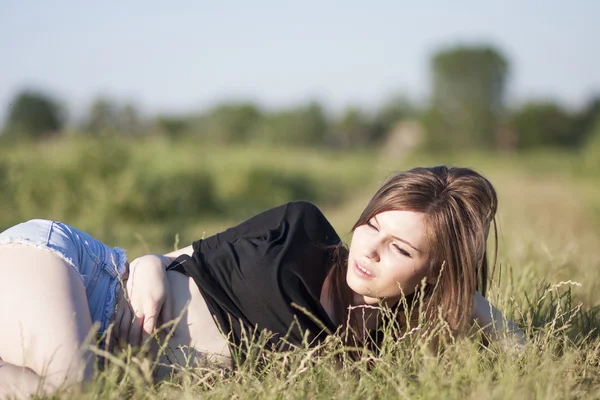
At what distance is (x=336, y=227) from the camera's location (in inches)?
326

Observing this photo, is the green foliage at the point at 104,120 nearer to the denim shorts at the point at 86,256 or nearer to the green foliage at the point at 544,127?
the denim shorts at the point at 86,256

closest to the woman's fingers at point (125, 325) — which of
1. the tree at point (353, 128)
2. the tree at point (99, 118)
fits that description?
the tree at point (99, 118)

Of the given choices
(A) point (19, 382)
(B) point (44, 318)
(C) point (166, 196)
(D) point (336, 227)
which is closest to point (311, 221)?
(B) point (44, 318)

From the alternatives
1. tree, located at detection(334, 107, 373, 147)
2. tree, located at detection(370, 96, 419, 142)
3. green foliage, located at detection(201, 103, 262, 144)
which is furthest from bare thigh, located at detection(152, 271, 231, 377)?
tree, located at detection(370, 96, 419, 142)

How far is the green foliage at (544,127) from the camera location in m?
26.6

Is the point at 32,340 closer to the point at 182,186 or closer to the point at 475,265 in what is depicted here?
the point at 475,265

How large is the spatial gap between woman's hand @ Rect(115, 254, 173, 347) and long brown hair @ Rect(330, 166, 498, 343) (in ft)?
1.88

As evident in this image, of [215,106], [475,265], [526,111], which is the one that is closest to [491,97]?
[526,111]

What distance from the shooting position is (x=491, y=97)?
28375 mm

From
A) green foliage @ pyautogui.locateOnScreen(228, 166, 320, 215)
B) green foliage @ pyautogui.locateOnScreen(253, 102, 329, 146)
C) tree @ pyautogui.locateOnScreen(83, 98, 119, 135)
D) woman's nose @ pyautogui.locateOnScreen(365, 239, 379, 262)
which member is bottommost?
green foliage @ pyautogui.locateOnScreen(228, 166, 320, 215)

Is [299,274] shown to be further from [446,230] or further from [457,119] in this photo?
[457,119]

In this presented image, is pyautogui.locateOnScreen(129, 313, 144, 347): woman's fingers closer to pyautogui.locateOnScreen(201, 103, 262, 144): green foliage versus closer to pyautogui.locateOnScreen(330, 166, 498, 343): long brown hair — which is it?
pyautogui.locateOnScreen(330, 166, 498, 343): long brown hair

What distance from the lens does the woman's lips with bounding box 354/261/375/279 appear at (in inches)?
81.7

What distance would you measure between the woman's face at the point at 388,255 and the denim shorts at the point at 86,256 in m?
0.76
